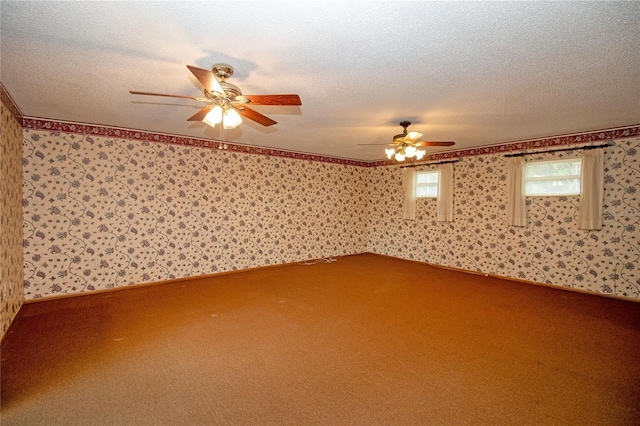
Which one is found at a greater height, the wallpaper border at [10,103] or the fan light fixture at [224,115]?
the wallpaper border at [10,103]

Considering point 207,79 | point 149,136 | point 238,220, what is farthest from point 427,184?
point 207,79

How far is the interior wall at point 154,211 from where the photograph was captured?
4.00 meters

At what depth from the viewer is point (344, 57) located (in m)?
2.20

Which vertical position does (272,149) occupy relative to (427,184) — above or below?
above

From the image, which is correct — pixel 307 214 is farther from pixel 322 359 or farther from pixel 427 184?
pixel 322 359

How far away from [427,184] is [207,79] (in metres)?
5.54

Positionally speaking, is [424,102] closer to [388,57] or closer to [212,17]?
[388,57]

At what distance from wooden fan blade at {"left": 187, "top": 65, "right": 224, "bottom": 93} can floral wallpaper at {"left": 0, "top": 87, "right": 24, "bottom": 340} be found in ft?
8.03

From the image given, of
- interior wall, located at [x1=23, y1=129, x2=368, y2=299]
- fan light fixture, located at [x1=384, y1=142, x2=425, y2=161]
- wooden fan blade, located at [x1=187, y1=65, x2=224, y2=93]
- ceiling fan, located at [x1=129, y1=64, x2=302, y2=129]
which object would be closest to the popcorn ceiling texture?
interior wall, located at [x1=23, y1=129, x2=368, y2=299]

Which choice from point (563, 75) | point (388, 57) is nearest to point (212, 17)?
point (388, 57)

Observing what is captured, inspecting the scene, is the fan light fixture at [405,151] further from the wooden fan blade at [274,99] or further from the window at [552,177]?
the window at [552,177]

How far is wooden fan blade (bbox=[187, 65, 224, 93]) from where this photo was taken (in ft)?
5.83

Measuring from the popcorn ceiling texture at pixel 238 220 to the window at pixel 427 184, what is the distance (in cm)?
20

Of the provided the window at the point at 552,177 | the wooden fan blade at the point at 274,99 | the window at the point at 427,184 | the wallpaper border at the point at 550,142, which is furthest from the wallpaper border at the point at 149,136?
the window at the point at 552,177
